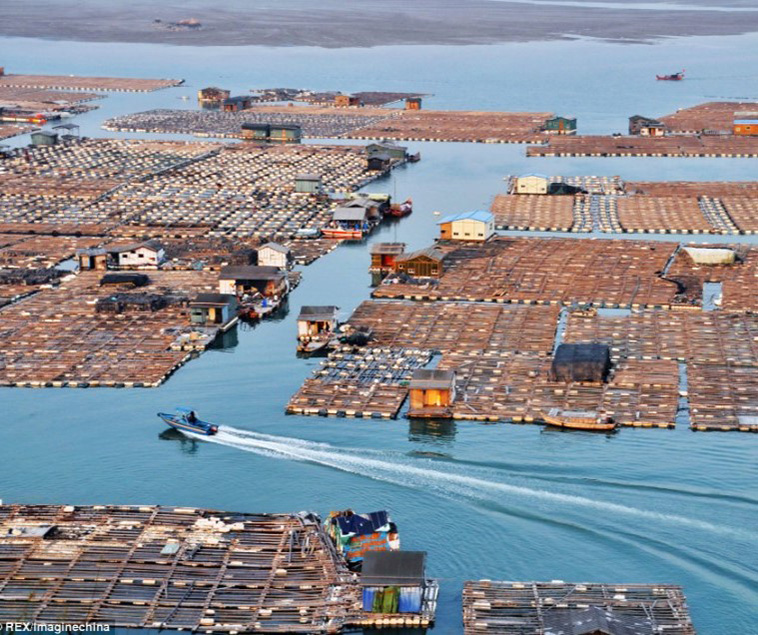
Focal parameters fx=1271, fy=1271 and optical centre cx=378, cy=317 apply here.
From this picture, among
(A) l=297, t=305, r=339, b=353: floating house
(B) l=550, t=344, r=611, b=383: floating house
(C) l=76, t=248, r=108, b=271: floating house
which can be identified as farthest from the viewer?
(C) l=76, t=248, r=108, b=271: floating house

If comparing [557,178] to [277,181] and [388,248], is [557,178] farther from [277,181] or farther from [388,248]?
[388,248]

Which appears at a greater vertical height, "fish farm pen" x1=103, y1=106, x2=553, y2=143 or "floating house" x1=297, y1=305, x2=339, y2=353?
"fish farm pen" x1=103, y1=106, x2=553, y2=143

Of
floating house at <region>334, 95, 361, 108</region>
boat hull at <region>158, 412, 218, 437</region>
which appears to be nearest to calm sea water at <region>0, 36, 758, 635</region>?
boat hull at <region>158, 412, 218, 437</region>

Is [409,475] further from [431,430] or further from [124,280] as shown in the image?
[124,280]

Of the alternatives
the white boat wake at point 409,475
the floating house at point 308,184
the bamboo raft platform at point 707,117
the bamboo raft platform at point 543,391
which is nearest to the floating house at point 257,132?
the floating house at point 308,184

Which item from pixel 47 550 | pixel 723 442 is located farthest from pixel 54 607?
pixel 723 442

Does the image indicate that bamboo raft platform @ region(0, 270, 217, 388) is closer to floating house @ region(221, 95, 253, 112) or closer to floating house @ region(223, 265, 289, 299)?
floating house @ region(223, 265, 289, 299)

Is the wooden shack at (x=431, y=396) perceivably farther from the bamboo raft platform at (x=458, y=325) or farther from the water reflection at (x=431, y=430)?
the bamboo raft platform at (x=458, y=325)
